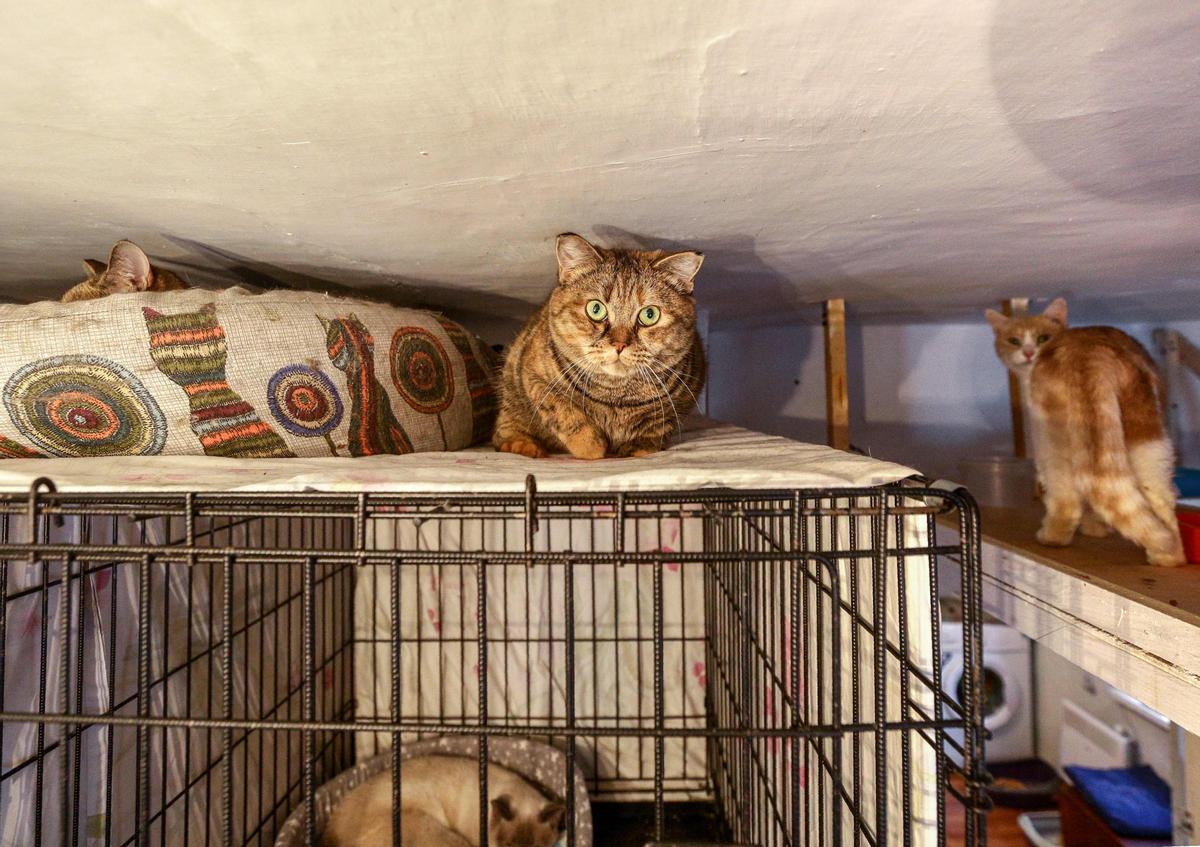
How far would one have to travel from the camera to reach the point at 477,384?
3.94 ft

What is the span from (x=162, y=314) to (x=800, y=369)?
75.8 inches

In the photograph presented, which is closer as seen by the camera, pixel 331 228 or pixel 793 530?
pixel 793 530

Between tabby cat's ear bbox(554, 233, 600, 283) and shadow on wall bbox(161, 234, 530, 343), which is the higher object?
shadow on wall bbox(161, 234, 530, 343)

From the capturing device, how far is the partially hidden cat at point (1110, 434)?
862 mm

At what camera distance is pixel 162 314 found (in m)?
0.76

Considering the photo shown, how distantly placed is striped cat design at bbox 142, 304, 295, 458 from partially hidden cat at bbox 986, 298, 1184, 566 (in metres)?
1.25

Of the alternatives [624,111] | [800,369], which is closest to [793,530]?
[624,111]

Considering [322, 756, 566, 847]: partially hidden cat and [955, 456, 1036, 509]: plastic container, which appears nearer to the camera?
[322, 756, 566, 847]: partially hidden cat

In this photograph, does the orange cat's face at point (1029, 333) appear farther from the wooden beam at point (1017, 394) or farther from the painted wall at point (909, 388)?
the painted wall at point (909, 388)

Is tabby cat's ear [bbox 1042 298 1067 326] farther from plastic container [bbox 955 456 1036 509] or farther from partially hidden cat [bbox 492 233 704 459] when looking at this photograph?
partially hidden cat [bbox 492 233 704 459]

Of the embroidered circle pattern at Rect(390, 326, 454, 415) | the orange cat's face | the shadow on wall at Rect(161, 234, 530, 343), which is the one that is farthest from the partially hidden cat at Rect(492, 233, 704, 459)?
the orange cat's face

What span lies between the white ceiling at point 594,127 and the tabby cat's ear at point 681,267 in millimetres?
47

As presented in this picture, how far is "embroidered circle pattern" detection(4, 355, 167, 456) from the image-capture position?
0.72m

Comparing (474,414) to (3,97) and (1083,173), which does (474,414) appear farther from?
(1083,173)
